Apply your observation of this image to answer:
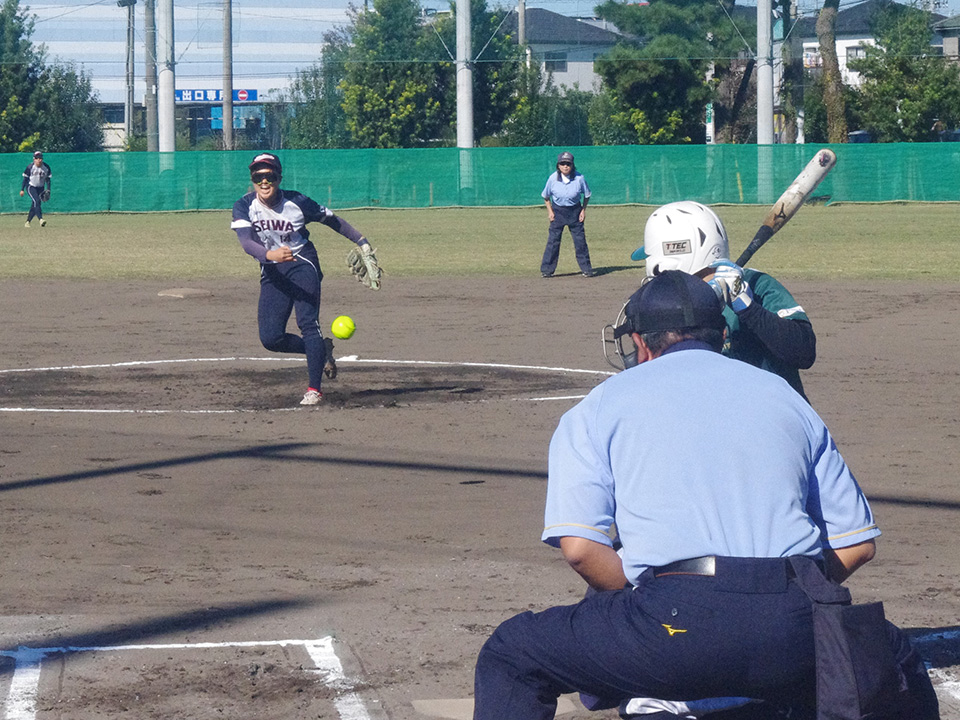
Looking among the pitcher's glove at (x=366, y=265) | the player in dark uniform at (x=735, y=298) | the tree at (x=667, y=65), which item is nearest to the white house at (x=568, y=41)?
the tree at (x=667, y=65)

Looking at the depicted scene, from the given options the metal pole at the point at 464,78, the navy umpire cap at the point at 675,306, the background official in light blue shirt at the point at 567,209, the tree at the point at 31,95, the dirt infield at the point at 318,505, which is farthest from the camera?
the tree at the point at 31,95

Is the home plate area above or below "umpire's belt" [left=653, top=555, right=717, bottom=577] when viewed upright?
below

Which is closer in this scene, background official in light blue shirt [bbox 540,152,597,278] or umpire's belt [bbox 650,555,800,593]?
umpire's belt [bbox 650,555,800,593]

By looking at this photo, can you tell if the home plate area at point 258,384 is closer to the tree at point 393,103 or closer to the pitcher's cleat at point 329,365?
the pitcher's cleat at point 329,365

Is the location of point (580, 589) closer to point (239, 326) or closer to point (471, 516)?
point (471, 516)

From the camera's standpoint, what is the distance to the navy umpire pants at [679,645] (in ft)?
9.89

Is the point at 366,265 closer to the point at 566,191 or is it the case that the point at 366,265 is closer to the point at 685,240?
the point at 685,240

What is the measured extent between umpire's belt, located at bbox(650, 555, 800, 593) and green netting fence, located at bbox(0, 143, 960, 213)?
134 ft

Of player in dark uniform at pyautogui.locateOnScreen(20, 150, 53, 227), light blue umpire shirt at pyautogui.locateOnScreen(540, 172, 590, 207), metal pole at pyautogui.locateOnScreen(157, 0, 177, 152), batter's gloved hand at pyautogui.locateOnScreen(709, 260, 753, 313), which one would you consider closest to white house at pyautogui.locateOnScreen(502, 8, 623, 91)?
metal pole at pyautogui.locateOnScreen(157, 0, 177, 152)

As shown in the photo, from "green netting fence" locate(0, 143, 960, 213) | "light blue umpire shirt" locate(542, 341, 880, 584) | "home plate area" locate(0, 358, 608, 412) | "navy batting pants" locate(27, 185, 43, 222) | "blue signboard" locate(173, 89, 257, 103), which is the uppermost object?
"blue signboard" locate(173, 89, 257, 103)

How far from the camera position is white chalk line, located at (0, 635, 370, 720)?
4605 millimetres

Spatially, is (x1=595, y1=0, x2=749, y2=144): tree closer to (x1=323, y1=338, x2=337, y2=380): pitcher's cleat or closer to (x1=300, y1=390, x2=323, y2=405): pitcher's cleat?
(x1=323, y1=338, x2=337, y2=380): pitcher's cleat

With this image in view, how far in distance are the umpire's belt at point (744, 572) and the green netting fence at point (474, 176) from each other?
40734mm

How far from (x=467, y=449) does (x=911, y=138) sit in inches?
2034
